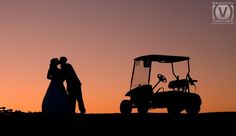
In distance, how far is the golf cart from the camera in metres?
26.2

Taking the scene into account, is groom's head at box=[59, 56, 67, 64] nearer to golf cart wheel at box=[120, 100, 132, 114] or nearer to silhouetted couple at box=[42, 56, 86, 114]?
silhouetted couple at box=[42, 56, 86, 114]

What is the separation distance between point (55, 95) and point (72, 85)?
670 mm

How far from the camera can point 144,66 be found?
A: 91.1 feet

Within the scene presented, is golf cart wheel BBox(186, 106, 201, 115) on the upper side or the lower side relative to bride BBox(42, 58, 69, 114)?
lower

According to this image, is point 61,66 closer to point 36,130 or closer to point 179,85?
point 36,130

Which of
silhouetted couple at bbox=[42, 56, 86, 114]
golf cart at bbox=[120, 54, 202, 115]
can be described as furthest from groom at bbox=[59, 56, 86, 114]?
golf cart at bbox=[120, 54, 202, 115]

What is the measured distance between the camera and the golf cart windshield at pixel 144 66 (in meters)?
27.3

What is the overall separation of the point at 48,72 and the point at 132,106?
10011mm

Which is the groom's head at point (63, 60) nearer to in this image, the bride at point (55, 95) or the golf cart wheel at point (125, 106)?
the bride at point (55, 95)

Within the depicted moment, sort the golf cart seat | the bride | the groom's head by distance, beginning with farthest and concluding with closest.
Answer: the golf cart seat → the bride → the groom's head

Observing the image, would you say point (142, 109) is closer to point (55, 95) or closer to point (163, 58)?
point (163, 58)

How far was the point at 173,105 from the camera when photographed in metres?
26.3

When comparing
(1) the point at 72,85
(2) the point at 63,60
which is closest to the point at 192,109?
(1) the point at 72,85

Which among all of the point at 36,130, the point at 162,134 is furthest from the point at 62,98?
the point at 162,134
